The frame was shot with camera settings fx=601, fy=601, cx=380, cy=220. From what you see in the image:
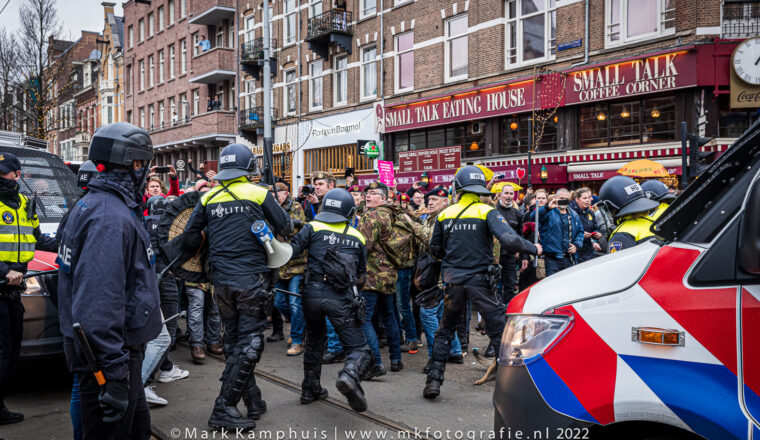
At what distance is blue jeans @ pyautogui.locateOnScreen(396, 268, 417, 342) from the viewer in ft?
23.5

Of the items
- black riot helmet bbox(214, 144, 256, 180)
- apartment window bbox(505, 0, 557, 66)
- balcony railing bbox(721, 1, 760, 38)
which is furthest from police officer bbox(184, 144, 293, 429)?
apartment window bbox(505, 0, 557, 66)

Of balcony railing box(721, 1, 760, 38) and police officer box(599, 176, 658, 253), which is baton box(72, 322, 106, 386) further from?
balcony railing box(721, 1, 760, 38)

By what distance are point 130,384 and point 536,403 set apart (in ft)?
6.05

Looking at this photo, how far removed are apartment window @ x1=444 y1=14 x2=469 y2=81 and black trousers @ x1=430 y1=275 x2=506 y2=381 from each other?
608 inches

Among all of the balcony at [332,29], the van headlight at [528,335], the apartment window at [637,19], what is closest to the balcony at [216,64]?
the balcony at [332,29]

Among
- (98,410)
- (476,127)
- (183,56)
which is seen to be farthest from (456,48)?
(183,56)

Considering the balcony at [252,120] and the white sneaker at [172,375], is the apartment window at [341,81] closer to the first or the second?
the balcony at [252,120]

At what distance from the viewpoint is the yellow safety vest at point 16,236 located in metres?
4.52

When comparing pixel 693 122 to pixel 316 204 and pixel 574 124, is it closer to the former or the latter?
pixel 574 124

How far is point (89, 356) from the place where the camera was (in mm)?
2512

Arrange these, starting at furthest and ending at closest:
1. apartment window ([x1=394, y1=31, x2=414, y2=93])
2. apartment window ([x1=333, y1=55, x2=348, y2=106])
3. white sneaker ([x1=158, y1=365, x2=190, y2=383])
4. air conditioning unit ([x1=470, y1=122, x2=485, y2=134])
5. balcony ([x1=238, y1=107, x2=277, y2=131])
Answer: balcony ([x1=238, y1=107, x2=277, y2=131]) → apartment window ([x1=333, y1=55, x2=348, y2=106]) → apartment window ([x1=394, y1=31, x2=414, y2=93]) → air conditioning unit ([x1=470, y1=122, x2=485, y2=134]) → white sneaker ([x1=158, y1=365, x2=190, y2=383])

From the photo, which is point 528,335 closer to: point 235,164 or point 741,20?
point 235,164

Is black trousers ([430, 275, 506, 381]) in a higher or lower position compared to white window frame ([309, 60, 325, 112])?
lower

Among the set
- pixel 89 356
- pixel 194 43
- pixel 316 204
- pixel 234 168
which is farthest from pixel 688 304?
pixel 194 43
